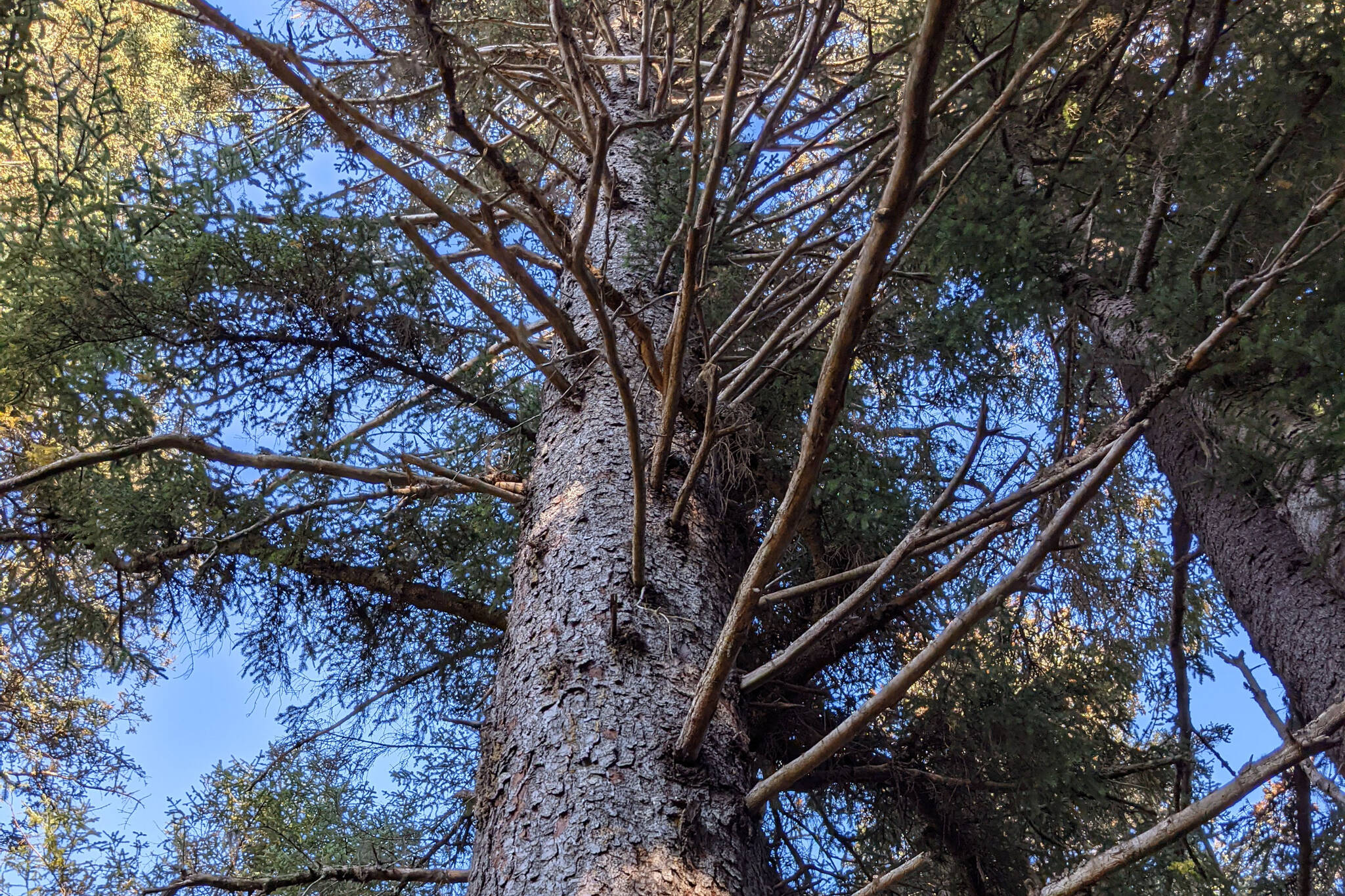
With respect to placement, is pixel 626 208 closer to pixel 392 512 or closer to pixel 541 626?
pixel 392 512

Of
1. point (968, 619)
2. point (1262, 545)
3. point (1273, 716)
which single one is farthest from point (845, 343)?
point (1262, 545)

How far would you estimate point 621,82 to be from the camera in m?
6.60

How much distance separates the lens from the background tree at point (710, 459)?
2350 mm

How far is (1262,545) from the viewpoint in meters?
3.84

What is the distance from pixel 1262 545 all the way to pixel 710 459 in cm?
239

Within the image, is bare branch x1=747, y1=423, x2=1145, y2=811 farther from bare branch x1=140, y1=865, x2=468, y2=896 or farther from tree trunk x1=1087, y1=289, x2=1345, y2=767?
tree trunk x1=1087, y1=289, x2=1345, y2=767

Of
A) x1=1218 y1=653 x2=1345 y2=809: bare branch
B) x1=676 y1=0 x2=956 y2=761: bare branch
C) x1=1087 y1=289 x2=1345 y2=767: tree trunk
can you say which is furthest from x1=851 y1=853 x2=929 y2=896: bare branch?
x1=1087 y1=289 x2=1345 y2=767: tree trunk

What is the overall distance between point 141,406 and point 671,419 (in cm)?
Answer: 266

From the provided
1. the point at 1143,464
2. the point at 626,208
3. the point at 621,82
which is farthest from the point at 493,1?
the point at 1143,464

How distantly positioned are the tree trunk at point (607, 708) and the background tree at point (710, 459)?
0.01 metres

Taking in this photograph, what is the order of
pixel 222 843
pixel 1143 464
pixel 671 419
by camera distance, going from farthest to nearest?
pixel 1143 464
pixel 222 843
pixel 671 419

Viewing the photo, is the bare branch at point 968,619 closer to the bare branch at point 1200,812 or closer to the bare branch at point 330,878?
the bare branch at point 1200,812

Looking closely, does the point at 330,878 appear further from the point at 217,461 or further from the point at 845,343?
the point at 845,343

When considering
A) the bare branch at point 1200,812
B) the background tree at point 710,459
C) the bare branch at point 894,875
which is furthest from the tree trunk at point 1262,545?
the bare branch at point 894,875
